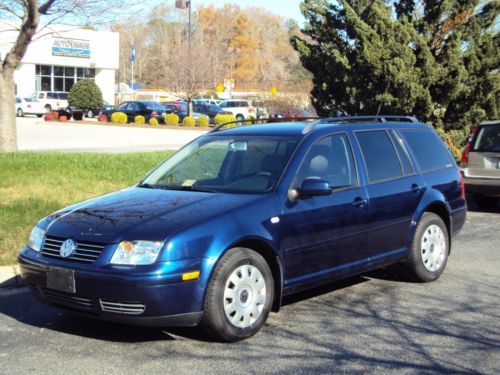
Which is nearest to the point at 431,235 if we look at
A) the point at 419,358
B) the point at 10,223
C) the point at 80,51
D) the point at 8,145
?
the point at 419,358

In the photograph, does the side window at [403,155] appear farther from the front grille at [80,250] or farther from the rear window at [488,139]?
the rear window at [488,139]

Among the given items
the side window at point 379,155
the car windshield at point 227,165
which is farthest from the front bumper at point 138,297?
the side window at point 379,155

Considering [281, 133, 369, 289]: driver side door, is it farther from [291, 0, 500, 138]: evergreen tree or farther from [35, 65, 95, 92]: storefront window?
[35, 65, 95, 92]: storefront window

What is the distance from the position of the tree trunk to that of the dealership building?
1688 inches

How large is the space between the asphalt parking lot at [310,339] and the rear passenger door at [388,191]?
1.60 ft

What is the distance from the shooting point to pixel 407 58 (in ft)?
51.0

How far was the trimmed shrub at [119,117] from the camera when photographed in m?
40.9

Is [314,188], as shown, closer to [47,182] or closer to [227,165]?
[227,165]

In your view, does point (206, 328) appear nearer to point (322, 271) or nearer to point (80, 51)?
point (322, 271)

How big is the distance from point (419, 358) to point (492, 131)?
780 centimetres

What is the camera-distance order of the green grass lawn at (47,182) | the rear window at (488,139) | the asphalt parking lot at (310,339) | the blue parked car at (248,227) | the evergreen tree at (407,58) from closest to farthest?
the asphalt parking lot at (310,339)
the blue parked car at (248,227)
the green grass lawn at (47,182)
the rear window at (488,139)
the evergreen tree at (407,58)

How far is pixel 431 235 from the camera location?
697cm

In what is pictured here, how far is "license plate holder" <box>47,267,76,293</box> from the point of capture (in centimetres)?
479

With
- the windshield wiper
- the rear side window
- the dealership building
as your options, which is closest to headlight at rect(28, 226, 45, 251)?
the windshield wiper
